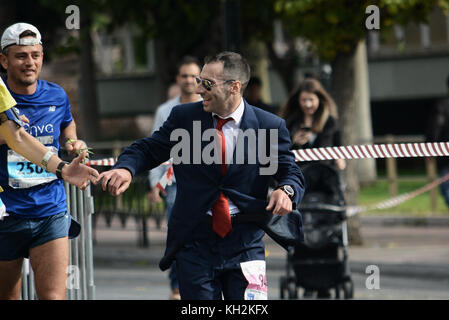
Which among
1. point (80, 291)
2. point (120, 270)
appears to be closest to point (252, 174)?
point (80, 291)

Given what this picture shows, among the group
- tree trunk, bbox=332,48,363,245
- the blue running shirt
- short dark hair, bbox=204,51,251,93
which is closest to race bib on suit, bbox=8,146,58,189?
the blue running shirt

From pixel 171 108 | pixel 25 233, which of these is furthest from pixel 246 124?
pixel 171 108

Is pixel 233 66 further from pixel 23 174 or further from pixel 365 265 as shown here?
pixel 365 265

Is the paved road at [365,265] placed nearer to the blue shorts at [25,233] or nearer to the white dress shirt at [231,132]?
the blue shorts at [25,233]

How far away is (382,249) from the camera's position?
1325 cm

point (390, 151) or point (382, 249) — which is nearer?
point (390, 151)

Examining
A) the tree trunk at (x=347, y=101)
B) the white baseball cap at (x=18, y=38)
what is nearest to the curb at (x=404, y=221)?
the tree trunk at (x=347, y=101)

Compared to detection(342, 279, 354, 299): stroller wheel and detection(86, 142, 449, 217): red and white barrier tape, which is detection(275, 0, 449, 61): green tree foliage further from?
detection(342, 279, 354, 299): stroller wheel

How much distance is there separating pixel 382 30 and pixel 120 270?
438 cm

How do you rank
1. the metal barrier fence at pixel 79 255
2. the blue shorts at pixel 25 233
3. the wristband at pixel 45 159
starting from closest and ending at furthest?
the wristband at pixel 45 159
the blue shorts at pixel 25 233
the metal barrier fence at pixel 79 255

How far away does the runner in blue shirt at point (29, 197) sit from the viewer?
573 cm

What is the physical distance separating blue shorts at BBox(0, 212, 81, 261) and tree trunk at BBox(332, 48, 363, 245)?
7.90 m

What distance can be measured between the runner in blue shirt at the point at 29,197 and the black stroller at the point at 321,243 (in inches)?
136

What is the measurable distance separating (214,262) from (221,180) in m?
0.41
